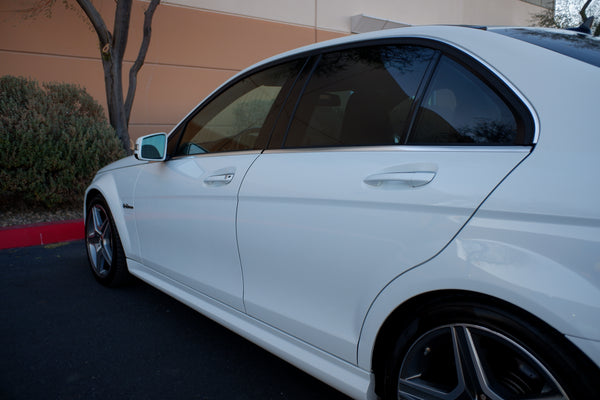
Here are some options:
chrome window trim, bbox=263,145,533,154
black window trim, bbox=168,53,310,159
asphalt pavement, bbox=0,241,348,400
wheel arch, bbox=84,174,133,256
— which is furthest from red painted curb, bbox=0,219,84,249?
chrome window trim, bbox=263,145,533,154

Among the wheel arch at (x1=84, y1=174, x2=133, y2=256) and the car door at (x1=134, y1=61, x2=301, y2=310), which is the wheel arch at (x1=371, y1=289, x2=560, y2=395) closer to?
the car door at (x1=134, y1=61, x2=301, y2=310)

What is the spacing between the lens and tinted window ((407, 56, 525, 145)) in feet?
4.82

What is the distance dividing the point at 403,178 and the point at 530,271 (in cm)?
49

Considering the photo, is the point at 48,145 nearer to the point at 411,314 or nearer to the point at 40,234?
the point at 40,234

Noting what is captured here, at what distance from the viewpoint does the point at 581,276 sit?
3.84ft

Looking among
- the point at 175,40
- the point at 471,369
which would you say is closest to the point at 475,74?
the point at 471,369

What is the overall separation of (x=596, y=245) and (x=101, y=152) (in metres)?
5.76

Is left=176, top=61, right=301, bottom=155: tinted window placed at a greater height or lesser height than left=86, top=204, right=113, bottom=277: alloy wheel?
greater

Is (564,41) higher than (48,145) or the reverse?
higher

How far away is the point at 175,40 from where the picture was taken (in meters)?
8.97

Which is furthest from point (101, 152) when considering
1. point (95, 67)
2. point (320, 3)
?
point (320, 3)

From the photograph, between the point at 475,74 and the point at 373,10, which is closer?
the point at 475,74

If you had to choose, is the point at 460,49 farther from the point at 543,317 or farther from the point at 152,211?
the point at 152,211

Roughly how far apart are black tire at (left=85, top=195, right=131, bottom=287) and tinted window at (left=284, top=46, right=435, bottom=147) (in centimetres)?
193
